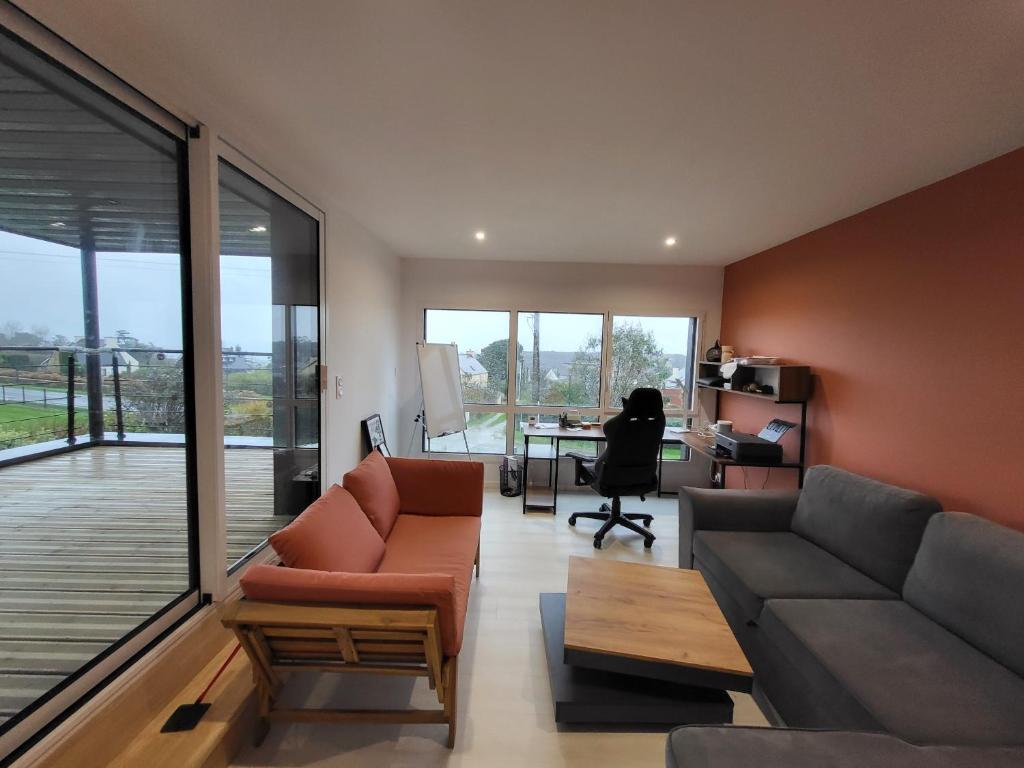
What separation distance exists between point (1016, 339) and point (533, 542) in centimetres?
292

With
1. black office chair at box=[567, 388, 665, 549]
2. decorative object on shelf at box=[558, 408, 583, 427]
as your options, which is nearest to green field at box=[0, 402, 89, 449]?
black office chair at box=[567, 388, 665, 549]

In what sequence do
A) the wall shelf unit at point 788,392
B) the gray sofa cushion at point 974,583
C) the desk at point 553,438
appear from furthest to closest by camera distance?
the desk at point 553,438 → the wall shelf unit at point 788,392 → the gray sofa cushion at point 974,583

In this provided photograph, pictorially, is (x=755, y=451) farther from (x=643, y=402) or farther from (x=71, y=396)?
(x=71, y=396)

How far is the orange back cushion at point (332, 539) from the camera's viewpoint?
60.2 inches

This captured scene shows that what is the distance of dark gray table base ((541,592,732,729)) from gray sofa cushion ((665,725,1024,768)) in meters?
0.49

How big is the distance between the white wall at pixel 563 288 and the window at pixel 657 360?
164 mm

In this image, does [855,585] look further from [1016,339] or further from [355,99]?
[355,99]

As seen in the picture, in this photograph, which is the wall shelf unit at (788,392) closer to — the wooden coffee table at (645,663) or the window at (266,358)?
the wooden coffee table at (645,663)

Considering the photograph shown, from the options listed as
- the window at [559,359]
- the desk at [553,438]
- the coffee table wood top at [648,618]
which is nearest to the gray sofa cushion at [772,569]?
the coffee table wood top at [648,618]

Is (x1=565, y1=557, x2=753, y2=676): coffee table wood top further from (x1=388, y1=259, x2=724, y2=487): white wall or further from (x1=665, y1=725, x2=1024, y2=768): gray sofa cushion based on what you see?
(x1=388, y1=259, x2=724, y2=487): white wall

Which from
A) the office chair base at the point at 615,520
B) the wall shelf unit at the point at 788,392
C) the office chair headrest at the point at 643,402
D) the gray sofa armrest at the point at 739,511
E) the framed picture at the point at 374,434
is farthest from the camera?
the framed picture at the point at 374,434

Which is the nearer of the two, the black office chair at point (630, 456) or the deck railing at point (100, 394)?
the deck railing at point (100, 394)

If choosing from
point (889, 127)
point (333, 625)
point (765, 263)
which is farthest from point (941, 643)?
point (765, 263)

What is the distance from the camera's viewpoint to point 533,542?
3.13 metres
